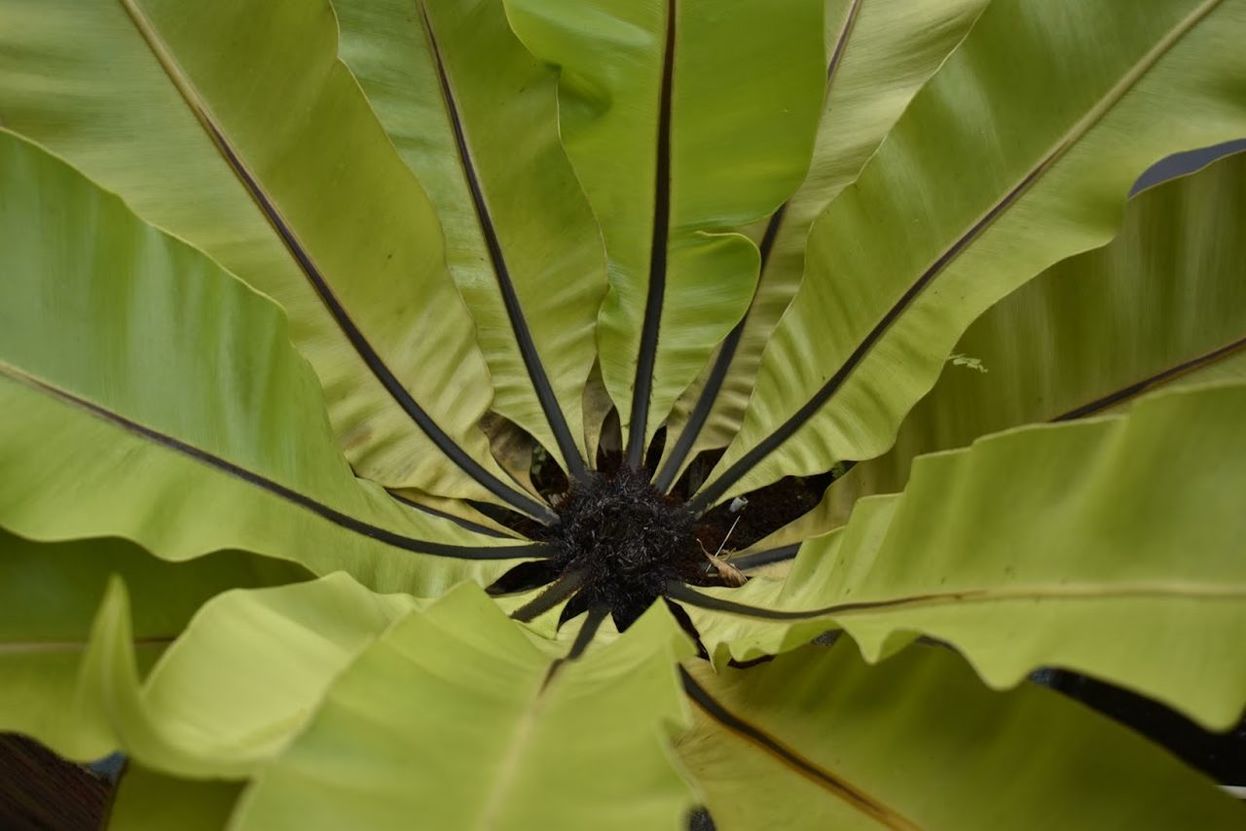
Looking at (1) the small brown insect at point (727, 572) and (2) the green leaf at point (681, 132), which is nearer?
(2) the green leaf at point (681, 132)

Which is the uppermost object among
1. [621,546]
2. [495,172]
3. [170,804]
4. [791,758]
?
[495,172]

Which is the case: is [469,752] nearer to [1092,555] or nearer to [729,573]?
[1092,555]

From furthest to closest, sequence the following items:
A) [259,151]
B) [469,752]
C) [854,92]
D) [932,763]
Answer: [854,92] < [259,151] < [932,763] < [469,752]

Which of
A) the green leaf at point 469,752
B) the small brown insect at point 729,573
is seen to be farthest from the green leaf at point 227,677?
the small brown insect at point 729,573

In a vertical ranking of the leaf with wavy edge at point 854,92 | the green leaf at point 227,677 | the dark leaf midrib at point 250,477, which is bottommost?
the green leaf at point 227,677

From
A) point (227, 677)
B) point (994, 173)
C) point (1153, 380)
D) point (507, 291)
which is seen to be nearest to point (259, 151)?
point (507, 291)

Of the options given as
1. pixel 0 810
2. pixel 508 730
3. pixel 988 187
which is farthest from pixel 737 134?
pixel 0 810

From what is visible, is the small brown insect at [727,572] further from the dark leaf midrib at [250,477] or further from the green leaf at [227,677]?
the green leaf at [227,677]

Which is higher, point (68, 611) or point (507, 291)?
point (507, 291)
